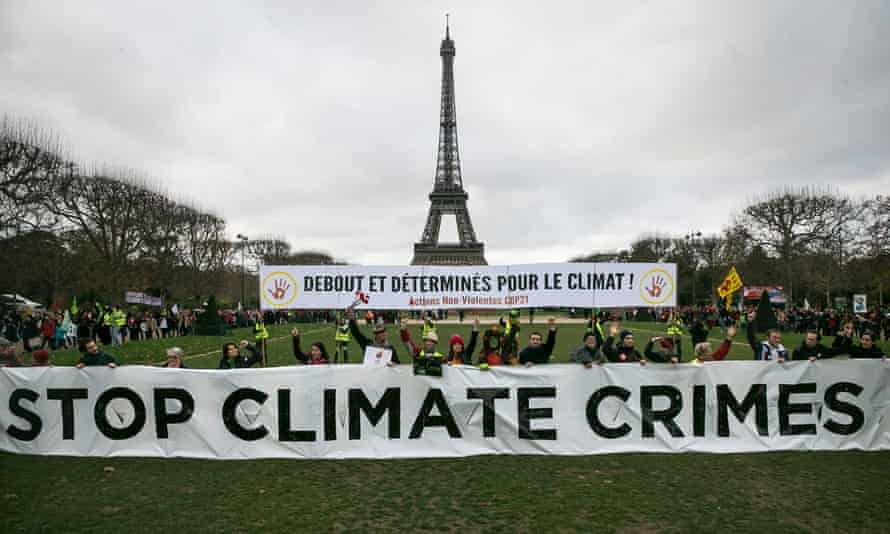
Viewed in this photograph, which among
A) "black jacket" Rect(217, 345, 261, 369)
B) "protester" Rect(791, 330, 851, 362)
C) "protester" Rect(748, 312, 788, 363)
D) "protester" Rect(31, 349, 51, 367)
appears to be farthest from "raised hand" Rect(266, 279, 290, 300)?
"protester" Rect(791, 330, 851, 362)

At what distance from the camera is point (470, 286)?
9648 millimetres

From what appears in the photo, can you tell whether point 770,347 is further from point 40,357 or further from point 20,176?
point 20,176

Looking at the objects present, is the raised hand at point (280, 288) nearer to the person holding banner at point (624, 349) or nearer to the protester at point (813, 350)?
the person holding banner at point (624, 349)

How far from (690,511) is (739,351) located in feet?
56.2

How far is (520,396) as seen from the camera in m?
7.52

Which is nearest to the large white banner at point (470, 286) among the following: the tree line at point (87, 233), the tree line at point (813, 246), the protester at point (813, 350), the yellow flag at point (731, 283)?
the protester at point (813, 350)

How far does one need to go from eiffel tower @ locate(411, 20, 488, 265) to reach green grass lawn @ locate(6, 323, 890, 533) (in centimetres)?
8000

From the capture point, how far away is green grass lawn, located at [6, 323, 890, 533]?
5258 mm

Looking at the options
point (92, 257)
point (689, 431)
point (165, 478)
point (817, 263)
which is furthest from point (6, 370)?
point (817, 263)

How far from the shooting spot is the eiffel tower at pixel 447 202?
86875 mm

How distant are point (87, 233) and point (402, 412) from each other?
42447 mm

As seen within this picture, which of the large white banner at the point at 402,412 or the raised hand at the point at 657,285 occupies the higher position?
the raised hand at the point at 657,285

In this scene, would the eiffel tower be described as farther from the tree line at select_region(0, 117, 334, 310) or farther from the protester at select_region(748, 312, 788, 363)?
the protester at select_region(748, 312, 788, 363)

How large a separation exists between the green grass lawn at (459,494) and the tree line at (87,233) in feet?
85.4
